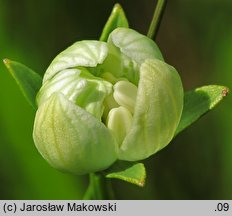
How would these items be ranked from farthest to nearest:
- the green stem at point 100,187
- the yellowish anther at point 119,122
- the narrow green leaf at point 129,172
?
the green stem at point 100,187, the yellowish anther at point 119,122, the narrow green leaf at point 129,172

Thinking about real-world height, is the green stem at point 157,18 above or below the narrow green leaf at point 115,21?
above

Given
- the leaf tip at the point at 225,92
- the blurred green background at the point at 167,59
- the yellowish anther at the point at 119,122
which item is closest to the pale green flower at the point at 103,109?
the yellowish anther at the point at 119,122

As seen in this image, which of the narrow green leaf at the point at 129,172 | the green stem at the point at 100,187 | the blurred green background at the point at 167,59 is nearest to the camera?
the narrow green leaf at the point at 129,172

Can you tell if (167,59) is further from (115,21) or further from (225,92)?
(225,92)

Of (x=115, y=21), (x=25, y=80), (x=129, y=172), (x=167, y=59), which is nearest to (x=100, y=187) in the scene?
(x=129, y=172)

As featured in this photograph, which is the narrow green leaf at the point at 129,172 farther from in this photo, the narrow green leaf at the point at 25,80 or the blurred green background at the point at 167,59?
the blurred green background at the point at 167,59

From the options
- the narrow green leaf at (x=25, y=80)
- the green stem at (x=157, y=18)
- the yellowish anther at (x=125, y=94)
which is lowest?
the narrow green leaf at (x=25, y=80)

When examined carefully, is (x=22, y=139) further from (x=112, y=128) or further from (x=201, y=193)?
(x=112, y=128)
